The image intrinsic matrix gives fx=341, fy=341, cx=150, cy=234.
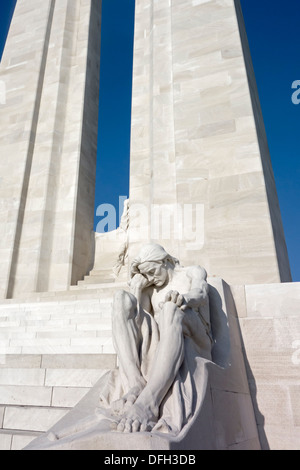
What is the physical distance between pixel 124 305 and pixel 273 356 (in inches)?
76.2

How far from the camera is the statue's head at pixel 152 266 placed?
333 centimetres

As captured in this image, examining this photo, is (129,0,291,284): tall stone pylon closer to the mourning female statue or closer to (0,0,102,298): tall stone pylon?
(0,0,102,298): tall stone pylon

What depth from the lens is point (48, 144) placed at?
37.5 ft

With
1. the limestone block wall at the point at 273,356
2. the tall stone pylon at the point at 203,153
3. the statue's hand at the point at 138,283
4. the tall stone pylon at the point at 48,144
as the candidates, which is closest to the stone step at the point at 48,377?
the statue's hand at the point at 138,283

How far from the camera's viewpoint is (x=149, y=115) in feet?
31.2

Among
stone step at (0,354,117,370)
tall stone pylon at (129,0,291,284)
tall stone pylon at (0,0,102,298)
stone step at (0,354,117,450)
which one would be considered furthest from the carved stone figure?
tall stone pylon at (0,0,102,298)

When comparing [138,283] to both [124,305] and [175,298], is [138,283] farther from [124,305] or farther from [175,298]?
[175,298]

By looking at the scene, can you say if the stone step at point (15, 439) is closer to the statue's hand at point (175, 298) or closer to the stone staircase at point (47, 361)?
the stone staircase at point (47, 361)

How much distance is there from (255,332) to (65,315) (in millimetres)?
3196

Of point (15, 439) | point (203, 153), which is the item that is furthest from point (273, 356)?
point (203, 153)

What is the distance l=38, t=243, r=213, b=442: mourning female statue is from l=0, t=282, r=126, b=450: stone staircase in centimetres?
68

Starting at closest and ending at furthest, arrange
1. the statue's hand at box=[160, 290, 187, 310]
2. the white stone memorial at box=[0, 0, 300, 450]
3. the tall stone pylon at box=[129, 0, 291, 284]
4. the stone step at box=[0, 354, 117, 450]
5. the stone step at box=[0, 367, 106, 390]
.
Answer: the white stone memorial at box=[0, 0, 300, 450], the statue's hand at box=[160, 290, 187, 310], the stone step at box=[0, 354, 117, 450], the stone step at box=[0, 367, 106, 390], the tall stone pylon at box=[129, 0, 291, 284]

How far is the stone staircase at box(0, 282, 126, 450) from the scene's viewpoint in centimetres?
296

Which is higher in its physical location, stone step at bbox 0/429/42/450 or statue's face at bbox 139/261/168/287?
statue's face at bbox 139/261/168/287
